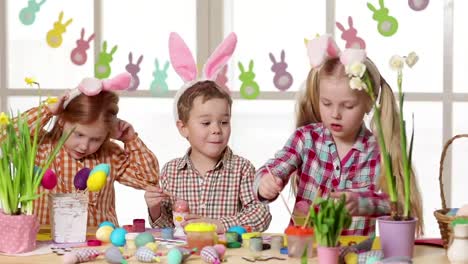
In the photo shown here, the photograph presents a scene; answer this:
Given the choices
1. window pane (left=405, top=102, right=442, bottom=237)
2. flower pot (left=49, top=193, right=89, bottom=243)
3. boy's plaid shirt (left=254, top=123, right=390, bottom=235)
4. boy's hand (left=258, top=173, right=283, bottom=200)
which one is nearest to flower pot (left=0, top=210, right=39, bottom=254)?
flower pot (left=49, top=193, right=89, bottom=243)

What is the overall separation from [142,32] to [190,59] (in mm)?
Answer: 2328

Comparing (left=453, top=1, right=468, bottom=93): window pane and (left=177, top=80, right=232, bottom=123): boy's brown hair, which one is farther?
(left=453, top=1, right=468, bottom=93): window pane

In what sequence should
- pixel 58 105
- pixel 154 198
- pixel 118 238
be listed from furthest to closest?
pixel 58 105 → pixel 154 198 → pixel 118 238

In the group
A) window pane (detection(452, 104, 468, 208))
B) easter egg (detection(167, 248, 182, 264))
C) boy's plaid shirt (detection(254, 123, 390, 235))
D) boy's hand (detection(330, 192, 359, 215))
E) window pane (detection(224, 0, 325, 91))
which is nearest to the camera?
easter egg (detection(167, 248, 182, 264))

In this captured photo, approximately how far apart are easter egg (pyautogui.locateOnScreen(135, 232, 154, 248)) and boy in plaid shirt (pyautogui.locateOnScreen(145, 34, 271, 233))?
0.44 metres

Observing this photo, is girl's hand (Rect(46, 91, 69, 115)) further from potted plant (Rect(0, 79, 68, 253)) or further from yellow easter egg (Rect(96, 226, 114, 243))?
yellow easter egg (Rect(96, 226, 114, 243))

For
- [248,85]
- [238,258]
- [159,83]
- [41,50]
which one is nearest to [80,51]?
[41,50]

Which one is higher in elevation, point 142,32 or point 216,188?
point 142,32

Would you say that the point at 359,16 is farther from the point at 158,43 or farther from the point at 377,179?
the point at 377,179

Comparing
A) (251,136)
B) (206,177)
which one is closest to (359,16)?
(251,136)

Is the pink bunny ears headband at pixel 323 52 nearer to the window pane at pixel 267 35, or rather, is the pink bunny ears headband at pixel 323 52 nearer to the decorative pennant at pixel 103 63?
the window pane at pixel 267 35

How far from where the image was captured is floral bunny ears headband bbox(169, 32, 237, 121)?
3.07 meters

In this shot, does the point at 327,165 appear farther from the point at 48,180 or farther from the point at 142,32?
the point at 142,32

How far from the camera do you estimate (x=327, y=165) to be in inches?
115
